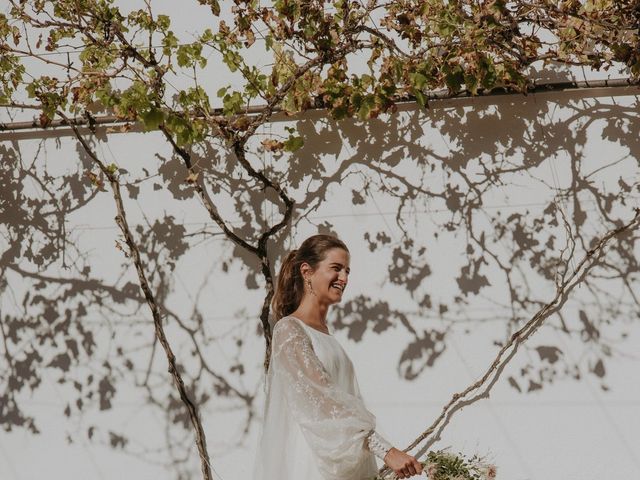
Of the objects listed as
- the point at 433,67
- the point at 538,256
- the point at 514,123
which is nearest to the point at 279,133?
the point at 433,67

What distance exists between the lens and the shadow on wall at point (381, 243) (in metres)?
3.73

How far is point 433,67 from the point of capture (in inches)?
140

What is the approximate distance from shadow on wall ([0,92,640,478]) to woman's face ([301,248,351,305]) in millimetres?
698

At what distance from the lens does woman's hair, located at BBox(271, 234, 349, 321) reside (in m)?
3.15

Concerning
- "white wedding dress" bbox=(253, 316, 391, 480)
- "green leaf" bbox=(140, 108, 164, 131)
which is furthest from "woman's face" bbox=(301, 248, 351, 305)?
"green leaf" bbox=(140, 108, 164, 131)

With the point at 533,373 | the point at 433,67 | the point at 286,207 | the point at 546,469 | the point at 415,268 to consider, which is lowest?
the point at 546,469

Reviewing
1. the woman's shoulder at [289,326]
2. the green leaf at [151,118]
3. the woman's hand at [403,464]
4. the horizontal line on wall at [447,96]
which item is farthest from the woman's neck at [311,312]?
the horizontal line on wall at [447,96]

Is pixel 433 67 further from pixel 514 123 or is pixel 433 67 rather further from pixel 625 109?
pixel 625 109

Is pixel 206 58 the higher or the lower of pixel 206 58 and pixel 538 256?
the higher

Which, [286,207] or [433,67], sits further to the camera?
[286,207]

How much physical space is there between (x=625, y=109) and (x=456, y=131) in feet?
2.63

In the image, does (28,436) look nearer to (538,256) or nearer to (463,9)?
(538,256)

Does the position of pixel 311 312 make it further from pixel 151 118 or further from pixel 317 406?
pixel 151 118

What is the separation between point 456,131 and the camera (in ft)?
12.6
